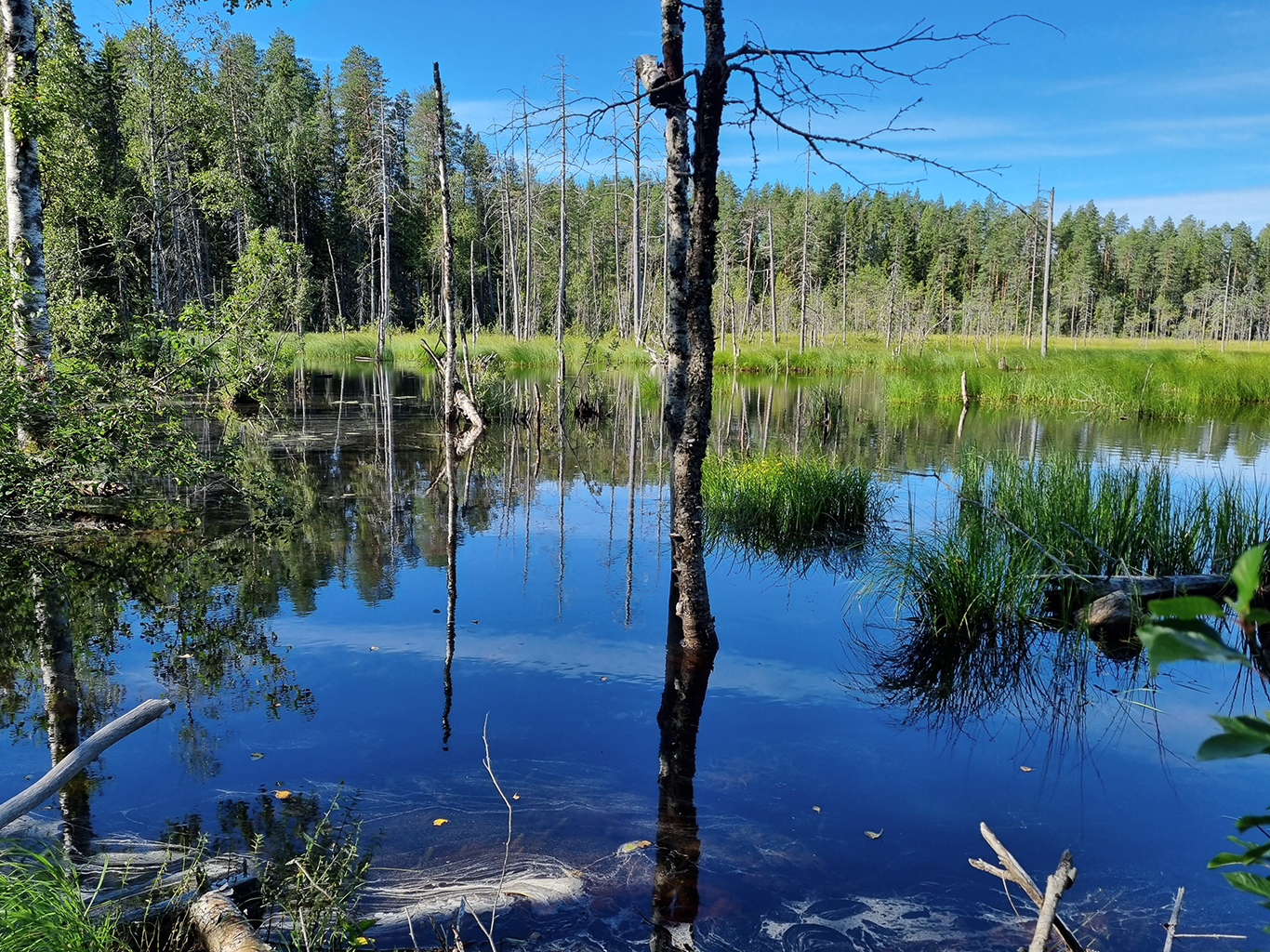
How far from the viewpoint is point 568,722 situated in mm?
→ 5793

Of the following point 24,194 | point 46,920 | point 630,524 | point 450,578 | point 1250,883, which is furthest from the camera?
point 630,524

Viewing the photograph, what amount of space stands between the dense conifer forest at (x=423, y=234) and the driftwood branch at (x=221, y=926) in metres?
5.02

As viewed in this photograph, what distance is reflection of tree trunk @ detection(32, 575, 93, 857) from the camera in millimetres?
4281

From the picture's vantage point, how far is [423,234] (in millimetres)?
56906

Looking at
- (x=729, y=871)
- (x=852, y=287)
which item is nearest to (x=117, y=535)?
(x=729, y=871)

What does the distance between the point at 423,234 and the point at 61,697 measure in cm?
5518

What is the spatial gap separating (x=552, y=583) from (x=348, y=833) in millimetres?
4784

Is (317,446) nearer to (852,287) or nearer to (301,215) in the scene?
(301,215)

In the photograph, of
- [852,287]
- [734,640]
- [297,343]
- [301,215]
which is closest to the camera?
[734,640]

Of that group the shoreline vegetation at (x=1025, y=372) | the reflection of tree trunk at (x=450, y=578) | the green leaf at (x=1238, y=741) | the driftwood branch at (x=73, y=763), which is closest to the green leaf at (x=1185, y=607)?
the green leaf at (x=1238, y=741)

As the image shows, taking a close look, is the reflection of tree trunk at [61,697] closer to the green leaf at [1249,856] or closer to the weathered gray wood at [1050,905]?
the weathered gray wood at [1050,905]

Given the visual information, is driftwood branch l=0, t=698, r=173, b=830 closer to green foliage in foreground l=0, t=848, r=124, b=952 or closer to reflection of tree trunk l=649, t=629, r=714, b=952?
green foliage in foreground l=0, t=848, r=124, b=952

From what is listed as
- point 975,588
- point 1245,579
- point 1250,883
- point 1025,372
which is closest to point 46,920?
point 1250,883

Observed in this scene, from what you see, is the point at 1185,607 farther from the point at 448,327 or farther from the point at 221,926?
the point at 448,327
